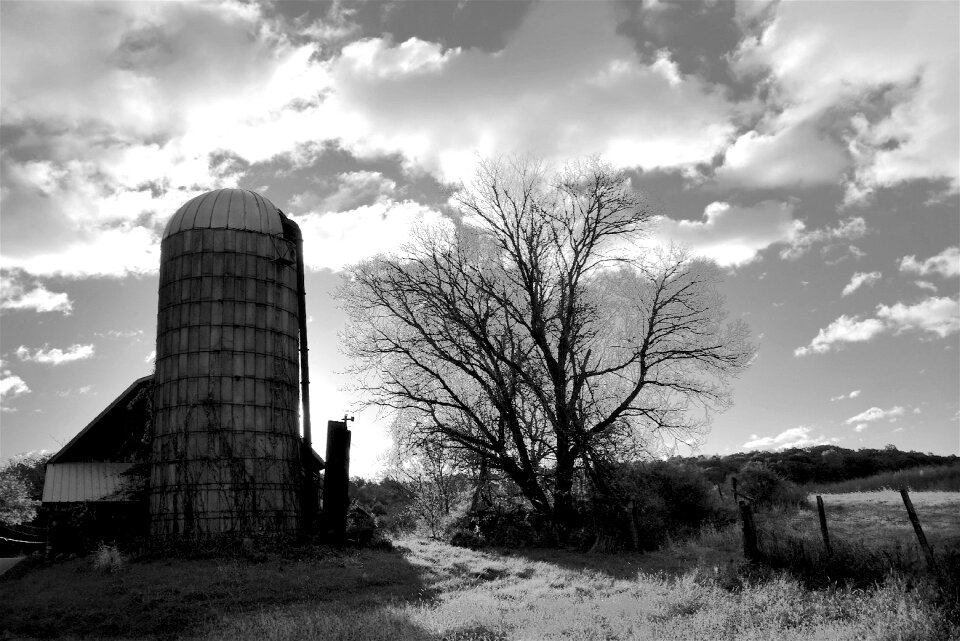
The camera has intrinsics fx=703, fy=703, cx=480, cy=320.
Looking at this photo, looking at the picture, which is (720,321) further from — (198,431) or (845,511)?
(198,431)

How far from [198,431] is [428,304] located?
25.3ft

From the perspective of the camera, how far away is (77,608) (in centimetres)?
1288

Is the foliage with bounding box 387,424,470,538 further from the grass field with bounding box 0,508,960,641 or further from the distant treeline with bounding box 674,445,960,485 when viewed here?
the distant treeline with bounding box 674,445,960,485

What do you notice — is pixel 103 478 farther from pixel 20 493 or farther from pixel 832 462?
pixel 832 462

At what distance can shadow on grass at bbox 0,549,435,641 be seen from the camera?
11.2m

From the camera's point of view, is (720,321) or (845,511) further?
(845,511)

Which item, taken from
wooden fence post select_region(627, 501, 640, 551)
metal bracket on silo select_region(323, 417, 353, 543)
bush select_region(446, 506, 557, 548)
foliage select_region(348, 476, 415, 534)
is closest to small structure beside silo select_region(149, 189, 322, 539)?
metal bracket on silo select_region(323, 417, 353, 543)

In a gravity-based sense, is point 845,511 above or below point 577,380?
below

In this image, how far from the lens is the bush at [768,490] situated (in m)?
25.1

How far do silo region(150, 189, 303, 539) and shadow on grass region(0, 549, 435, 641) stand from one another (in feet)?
8.33

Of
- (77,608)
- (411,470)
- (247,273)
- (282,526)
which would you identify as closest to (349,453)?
(282,526)

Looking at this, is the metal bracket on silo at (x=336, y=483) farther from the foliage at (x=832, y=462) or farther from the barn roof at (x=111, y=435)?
the foliage at (x=832, y=462)

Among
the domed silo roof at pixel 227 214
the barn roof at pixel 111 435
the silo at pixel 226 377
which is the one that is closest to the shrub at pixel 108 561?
the silo at pixel 226 377

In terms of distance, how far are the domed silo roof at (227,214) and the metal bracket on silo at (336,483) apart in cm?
659
